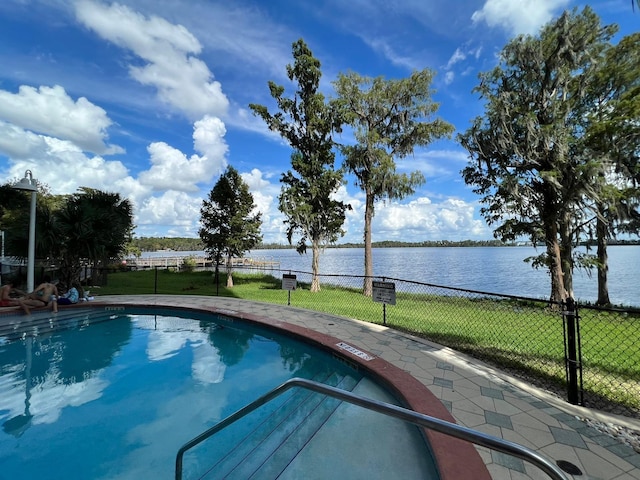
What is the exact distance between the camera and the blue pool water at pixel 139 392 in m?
2.80

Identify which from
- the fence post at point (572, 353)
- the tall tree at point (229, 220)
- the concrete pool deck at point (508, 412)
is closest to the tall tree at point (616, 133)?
the fence post at point (572, 353)

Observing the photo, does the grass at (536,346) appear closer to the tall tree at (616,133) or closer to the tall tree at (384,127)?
the tall tree at (616,133)

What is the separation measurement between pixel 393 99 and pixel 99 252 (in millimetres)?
13673

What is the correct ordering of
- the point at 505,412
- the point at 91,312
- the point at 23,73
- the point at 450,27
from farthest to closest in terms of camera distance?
the point at 450,27 → the point at 23,73 → the point at 91,312 → the point at 505,412

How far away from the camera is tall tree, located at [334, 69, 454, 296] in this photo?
13.7 meters

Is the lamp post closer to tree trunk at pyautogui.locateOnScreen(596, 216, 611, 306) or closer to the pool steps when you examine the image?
the pool steps

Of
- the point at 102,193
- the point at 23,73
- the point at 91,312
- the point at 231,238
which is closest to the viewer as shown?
the point at 91,312

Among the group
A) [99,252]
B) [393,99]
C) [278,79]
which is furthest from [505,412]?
[278,79]

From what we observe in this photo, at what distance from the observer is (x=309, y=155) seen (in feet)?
48.4

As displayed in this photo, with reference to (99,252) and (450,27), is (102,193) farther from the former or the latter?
(450,27)

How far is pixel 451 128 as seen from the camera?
13.5 metres

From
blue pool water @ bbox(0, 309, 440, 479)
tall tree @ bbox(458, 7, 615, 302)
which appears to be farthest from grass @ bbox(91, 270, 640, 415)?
tall tree @ bbox(458, 7, 615, 302)

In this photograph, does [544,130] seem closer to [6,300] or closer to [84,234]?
[84,234]

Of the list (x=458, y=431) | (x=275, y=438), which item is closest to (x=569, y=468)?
(x=458, y=431)
